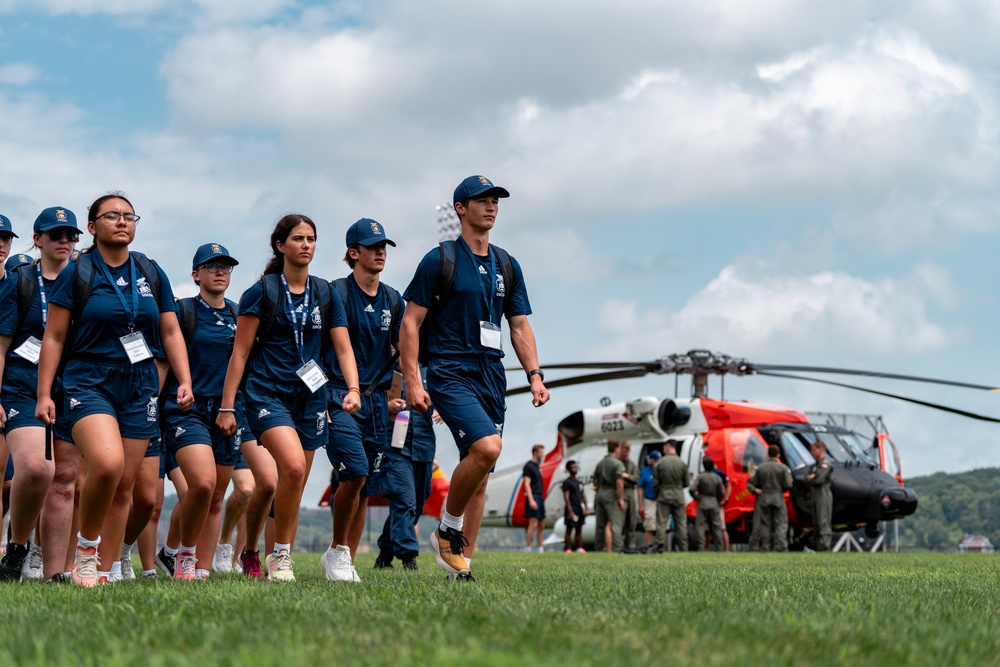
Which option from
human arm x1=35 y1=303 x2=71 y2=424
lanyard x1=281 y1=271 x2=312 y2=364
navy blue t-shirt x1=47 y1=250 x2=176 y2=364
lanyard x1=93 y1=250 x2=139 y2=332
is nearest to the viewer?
human arm x1=35 y1=303 x2=71 y2=424

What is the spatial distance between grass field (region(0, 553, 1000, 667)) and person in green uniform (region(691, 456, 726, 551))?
606 inches

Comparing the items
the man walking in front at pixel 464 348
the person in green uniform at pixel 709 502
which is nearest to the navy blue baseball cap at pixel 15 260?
the man walking in front at pixel 464 348

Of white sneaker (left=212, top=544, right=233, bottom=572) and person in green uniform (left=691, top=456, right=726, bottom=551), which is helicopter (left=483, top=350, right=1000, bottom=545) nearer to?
person in green uniform (left=691, top=456, right=726, bottom=551)

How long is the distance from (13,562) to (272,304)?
88.8 inches

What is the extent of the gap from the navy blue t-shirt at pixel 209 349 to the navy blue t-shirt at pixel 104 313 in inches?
57.0

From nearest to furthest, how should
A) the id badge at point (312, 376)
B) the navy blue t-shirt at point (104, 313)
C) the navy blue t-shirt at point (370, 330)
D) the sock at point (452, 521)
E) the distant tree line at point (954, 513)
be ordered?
the navy blue t-shirt at point (104, 313) → the sock at point (452, 521) → the id badge at point (312, 376) → the navy blue t-shirt at point (370, 330) → the distant tree line at point (954, 513)

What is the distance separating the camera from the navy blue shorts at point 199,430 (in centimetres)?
800

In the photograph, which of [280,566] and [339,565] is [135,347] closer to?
[280,566]

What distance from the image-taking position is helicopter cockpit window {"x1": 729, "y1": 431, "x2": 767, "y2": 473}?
922 inches

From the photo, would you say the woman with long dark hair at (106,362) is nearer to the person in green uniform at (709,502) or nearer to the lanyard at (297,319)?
the lanyard at (297,319)

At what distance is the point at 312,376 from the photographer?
7.63 metres

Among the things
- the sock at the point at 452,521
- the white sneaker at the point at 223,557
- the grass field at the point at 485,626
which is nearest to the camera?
the grass field at the point at 485,626

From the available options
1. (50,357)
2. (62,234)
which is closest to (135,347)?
(50,357)

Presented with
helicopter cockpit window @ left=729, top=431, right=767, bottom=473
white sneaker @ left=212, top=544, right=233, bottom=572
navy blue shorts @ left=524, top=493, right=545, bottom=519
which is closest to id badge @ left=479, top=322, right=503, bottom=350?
white sneaker @ left=212, top=544, right=233, bottom=572
